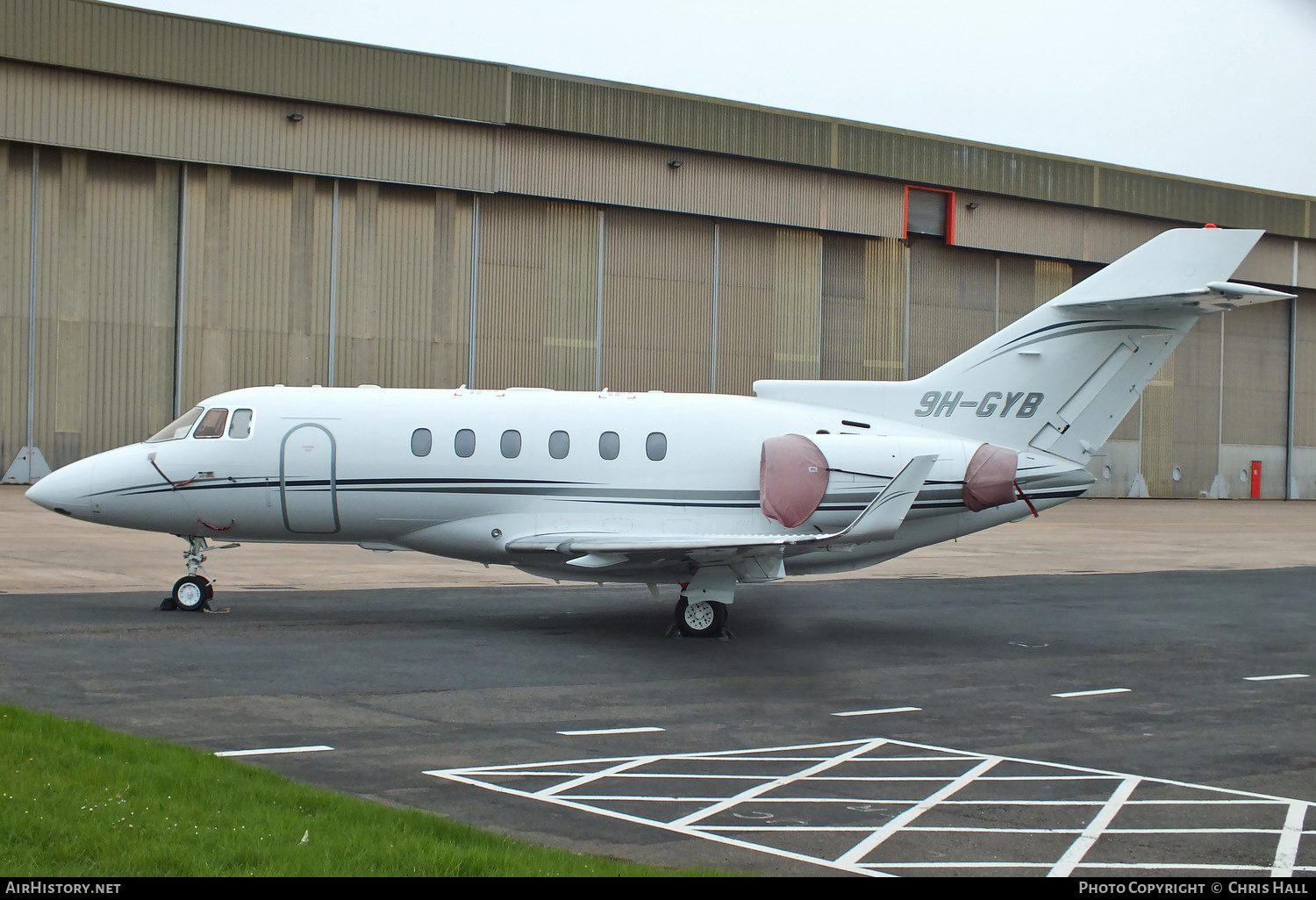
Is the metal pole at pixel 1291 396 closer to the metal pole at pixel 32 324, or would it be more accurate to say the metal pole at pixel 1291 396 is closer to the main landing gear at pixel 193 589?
the metal pole at pixel 32 324

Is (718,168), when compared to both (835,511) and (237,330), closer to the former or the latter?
(237,330)

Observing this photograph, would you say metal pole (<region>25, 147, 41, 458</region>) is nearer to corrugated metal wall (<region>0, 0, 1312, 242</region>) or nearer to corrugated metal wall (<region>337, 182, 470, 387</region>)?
corrugated metal wall (<region>0, 0, 1312, 242</region>)

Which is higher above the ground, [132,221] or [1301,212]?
[1301,212]

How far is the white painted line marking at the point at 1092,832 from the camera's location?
732 centimetres

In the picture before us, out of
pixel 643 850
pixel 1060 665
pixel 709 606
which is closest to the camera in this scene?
pixel 643 850

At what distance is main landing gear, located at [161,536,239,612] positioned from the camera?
17.2m

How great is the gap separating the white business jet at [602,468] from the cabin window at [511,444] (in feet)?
0.13

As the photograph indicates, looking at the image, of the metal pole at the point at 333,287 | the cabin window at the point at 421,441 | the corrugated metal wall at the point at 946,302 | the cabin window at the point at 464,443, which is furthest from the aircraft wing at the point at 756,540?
the corrugated metal wall at the point at 946,302

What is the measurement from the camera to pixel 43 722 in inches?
368

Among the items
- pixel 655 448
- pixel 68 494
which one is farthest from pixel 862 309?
pixel 68 494

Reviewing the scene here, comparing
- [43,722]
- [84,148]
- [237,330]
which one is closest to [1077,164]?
[237,330]

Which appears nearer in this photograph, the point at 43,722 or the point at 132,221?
the point at 43,722

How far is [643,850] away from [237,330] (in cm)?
3659

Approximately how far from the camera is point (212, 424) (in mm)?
17391
